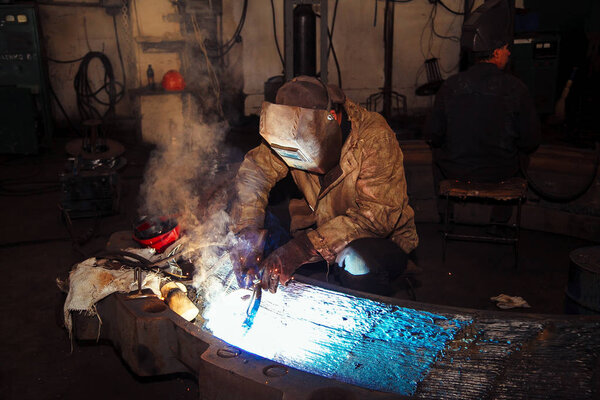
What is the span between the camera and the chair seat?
4.52 metres

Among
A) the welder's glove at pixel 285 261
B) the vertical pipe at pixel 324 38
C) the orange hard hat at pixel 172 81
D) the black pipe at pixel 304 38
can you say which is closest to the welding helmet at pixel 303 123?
the welder's glove at pixel 285 261

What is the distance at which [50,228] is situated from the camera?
583 centimetres

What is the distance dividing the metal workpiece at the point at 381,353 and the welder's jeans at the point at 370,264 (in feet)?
1.03

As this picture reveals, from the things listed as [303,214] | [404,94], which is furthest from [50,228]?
[404,94]

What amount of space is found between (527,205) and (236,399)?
4245 mm

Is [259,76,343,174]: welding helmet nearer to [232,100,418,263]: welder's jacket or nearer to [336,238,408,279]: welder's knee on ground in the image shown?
[232,100,418,263]: welder's jacket

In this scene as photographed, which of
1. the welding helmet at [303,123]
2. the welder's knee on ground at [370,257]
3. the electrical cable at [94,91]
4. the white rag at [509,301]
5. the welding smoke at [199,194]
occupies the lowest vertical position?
the white rag at [509,301]

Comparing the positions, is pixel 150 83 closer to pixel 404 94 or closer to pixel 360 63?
pixel 360 63

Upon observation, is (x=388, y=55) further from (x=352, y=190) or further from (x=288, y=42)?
(x=352, y=190)

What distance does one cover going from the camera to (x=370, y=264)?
3320 mm

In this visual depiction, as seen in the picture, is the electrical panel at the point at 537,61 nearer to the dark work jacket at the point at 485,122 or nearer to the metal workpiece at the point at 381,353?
the dark work jacket at the point at 485,122

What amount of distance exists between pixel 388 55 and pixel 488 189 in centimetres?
726

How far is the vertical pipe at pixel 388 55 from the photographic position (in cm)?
1084

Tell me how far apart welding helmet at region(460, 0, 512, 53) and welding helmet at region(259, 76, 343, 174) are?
227 centimetres
